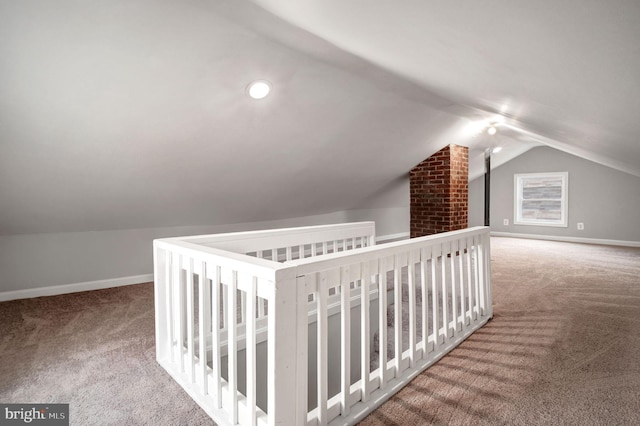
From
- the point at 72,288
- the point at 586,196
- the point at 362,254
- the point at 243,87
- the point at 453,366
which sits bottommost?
the point at 453,366

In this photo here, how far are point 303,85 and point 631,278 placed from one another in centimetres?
407

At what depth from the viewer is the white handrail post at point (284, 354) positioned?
124cm

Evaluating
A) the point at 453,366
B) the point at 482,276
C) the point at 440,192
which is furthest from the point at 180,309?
the point at 440,192

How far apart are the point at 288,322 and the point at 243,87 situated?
1.94 m

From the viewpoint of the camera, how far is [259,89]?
2703 millimetres

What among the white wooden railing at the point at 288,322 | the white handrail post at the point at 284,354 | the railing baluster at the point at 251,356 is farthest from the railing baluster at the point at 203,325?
the white handrail post at the point at 284,354

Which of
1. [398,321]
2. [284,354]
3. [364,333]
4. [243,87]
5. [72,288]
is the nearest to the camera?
[284,354]

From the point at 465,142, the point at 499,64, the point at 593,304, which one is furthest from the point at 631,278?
the point at 499,64

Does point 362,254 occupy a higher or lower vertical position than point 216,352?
higher

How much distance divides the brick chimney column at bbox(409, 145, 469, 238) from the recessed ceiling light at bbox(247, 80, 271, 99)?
3250 mm

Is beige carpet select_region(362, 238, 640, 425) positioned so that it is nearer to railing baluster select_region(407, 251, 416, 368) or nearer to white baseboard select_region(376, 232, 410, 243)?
railing baluster select_region(407, 251, 416, 368)

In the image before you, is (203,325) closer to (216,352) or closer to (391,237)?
(216,352)

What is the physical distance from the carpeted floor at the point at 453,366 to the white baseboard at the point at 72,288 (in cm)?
14

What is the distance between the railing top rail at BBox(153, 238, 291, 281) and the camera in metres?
1.28
